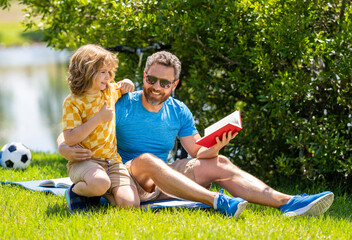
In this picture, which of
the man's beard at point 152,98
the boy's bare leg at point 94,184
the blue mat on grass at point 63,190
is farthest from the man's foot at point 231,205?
the man's beard at point 152,98

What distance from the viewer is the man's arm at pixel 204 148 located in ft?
12.9

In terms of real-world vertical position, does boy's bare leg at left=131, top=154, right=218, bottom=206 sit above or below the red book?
below

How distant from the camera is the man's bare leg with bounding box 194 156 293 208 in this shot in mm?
3871

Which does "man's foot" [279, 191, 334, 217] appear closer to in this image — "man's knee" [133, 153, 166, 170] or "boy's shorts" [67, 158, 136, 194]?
"man's knee" [133, 153, 166, 170]

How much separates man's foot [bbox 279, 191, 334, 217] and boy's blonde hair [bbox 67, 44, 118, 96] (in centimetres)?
171

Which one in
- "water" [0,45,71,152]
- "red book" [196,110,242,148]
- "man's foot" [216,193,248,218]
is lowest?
"water" [0,45,71,152]

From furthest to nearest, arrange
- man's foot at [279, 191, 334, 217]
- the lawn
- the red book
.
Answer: the lawn, the red book, man's foot at [279, 191, 334, 217]

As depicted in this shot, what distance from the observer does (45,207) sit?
3980mm

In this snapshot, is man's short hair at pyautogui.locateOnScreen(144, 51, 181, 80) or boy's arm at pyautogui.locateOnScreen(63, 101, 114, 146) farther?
man's short hair at pyautogui.locateOnScreen(144, 51, 181, 80)

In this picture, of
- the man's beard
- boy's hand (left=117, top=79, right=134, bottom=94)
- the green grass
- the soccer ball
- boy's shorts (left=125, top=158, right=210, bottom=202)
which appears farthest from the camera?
the soccer ball

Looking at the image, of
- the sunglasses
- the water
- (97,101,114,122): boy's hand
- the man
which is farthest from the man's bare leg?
the water

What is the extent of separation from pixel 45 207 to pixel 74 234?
2.78 ft

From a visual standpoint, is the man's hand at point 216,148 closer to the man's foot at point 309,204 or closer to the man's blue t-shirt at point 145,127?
the man's blue t-shirt at point 145,127

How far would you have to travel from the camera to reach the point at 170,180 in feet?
12.5
